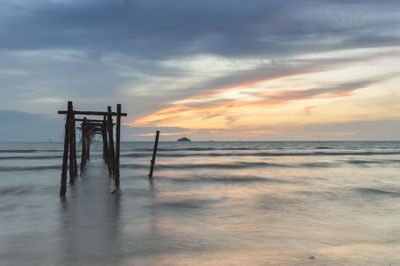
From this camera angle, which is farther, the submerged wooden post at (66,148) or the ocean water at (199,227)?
the submerged wooden post at (66,148)

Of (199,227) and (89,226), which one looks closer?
(199,227)

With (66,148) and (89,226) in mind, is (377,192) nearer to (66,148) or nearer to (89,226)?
(89,226)

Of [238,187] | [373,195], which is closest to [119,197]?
[238,187]

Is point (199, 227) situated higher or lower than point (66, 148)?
lower

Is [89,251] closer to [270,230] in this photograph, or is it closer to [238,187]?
[270,230]

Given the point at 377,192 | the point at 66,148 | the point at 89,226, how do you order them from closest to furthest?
the point at 89,226 < the point at 66,148 < the point at 377,192

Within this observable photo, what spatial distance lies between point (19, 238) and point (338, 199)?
1209 cm

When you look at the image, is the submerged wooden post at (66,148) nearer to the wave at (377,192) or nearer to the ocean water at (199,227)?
the ocean water at (199,227)

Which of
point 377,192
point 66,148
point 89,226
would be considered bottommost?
point 377,192

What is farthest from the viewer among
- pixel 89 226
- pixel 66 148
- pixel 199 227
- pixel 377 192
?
pixel 377 192

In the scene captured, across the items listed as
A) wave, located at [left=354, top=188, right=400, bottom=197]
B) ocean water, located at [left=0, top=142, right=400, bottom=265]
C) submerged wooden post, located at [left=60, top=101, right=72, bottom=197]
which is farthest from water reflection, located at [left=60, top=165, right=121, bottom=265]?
wave, located at [left=354, top=188, right=400, bottom=197]

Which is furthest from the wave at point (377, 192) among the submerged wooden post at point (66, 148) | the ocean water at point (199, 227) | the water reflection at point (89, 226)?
the submerged wooden post at point (66, 148)

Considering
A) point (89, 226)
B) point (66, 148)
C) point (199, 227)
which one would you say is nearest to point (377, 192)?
point (199, 227)

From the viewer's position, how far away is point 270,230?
26.2 feet
